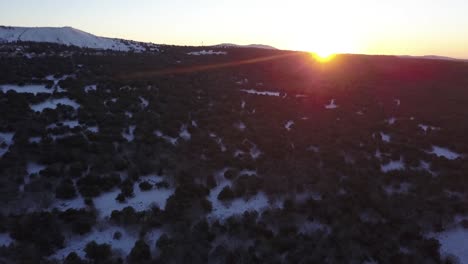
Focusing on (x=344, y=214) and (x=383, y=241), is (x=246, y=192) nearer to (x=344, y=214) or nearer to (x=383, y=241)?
(x=344, y=214)

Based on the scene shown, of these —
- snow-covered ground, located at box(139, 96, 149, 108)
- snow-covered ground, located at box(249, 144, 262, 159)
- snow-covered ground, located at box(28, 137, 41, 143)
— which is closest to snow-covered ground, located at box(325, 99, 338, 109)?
snow-covered ground, located at box(249, 144, 262, 159)

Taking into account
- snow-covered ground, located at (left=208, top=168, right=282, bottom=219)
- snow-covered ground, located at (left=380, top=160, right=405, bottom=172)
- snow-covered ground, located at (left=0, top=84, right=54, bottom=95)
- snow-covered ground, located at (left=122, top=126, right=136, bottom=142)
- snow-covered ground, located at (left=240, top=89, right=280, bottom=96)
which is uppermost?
snow-covered ground, located at (left=0, top=84, right=54, bottom=95)

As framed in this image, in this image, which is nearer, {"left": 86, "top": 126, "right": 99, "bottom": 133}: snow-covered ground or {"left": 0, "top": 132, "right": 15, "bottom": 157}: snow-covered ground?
{"left": 0, "top": 132, "right": 15, "bottom": 157}: snow-covered ground

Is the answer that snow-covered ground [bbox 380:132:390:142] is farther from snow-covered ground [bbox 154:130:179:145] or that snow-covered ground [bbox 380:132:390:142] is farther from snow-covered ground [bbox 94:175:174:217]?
snow-covered ground [bbox 94:175:174:217]

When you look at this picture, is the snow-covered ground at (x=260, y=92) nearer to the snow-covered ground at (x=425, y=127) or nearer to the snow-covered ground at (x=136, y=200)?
the snow-covered ground at (x=425, y=127)

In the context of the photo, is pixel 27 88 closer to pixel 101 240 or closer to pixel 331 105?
pixel 101 240

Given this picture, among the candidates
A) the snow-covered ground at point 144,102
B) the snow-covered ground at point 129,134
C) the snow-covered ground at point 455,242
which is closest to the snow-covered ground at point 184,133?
the snow-covered ground at point 129,134

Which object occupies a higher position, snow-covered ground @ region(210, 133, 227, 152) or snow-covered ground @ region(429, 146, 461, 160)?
snow-covered ground @ region(210, 133, 227, 152)
